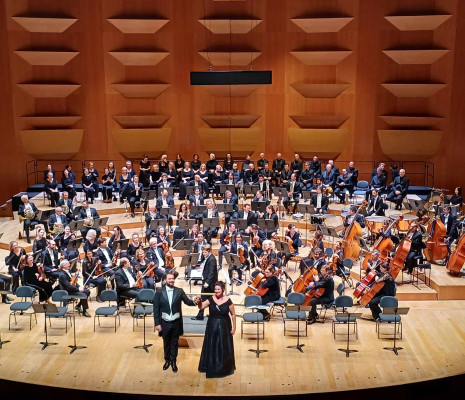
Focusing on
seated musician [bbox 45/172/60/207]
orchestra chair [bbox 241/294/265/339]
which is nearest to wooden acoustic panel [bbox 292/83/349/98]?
seated musician [bbox 45/172/60/207]

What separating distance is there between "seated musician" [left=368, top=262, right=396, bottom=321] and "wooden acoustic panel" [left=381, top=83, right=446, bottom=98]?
8.57 m

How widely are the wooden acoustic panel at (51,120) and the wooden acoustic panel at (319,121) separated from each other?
6094 millimetres

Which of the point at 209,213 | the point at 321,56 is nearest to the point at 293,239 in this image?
the point at 209,213

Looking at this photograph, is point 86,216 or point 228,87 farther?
point 228,87

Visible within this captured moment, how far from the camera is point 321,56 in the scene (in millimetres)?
17391

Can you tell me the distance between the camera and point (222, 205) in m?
13.2

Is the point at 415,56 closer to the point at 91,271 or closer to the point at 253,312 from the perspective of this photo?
the point at 253,312

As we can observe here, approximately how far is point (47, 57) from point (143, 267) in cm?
884

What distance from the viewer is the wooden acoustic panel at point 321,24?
55.9 ft

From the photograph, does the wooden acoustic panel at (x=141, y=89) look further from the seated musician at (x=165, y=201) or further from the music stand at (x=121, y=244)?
the music stand at (x=121, y=244)

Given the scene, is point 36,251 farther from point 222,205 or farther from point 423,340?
point 423,340

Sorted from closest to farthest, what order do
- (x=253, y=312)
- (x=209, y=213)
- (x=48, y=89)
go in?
1. (x=253, y=312)
2. (x=209, y=213)
3. (x=48, y=89)

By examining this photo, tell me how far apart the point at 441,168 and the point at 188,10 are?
811 cm

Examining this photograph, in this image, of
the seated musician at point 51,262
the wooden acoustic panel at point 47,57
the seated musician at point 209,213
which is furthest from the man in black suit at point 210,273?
the wooden acoustic panel at point 47,57
